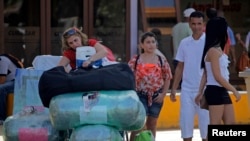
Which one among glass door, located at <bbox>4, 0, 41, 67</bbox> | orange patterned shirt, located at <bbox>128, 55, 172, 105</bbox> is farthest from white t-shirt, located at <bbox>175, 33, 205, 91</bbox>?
glass door, located at <bbox>4, 0, 41, 67</bbox>

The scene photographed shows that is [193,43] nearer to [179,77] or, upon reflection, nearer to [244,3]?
[179,77]

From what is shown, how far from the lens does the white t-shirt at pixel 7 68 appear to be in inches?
490

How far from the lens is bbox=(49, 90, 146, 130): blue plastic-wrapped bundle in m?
7.02

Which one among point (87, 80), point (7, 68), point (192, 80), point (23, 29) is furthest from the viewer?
point (23, 29)

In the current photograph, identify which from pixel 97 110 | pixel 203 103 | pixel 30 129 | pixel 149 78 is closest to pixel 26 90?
pixel 30 129

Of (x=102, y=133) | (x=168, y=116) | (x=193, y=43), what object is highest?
(x=193, y=43)

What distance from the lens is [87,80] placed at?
23.5 feet

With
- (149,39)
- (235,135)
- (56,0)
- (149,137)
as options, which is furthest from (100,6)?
(235,135)

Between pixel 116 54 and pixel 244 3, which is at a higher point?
pixel 244 3

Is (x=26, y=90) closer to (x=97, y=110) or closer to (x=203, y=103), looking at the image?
(x=97, y=110)

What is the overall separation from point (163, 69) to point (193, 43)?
1.66 feet

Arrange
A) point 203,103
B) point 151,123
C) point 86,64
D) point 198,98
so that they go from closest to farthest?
point 86,64
point 203,103
point 198,98
point 151,123

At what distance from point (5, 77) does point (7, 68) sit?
17 centimetres

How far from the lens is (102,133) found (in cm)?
695
